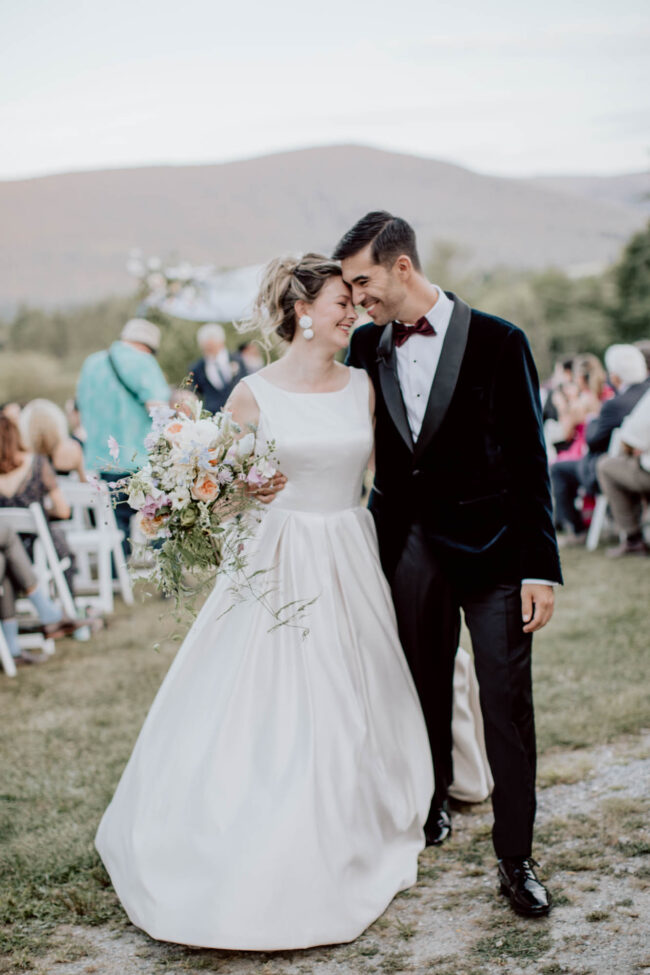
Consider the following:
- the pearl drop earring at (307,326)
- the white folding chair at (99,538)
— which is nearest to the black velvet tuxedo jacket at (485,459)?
the pearl drop earring at (307,326)

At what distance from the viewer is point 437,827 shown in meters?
3.41

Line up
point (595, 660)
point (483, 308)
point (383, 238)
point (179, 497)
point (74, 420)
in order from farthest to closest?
point (483, 308) < point (74, 420) < point (595, 660) < point (383, 238) < point (179, 497)

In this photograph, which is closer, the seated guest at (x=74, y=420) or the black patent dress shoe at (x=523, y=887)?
the black patent dress shoe at (x=523, y=887)

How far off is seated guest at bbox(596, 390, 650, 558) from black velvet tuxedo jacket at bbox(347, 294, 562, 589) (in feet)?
16.5

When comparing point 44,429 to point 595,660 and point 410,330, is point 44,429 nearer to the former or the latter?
point 595,660

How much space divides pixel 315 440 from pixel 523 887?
1.61 metres

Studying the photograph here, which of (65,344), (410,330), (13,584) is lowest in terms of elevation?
(65,344)

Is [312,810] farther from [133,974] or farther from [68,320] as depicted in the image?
[68,320]

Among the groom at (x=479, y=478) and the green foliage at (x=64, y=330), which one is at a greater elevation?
the groom at (x=479, y=478)

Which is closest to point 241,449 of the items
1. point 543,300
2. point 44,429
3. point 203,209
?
point 44,429

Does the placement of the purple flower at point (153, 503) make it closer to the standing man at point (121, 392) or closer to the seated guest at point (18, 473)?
the seated guest at point (18, 473)

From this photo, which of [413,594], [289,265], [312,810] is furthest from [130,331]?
[312,810]

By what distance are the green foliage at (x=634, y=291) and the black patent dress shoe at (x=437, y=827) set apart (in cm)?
2967

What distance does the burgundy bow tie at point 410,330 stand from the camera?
3070 mm
